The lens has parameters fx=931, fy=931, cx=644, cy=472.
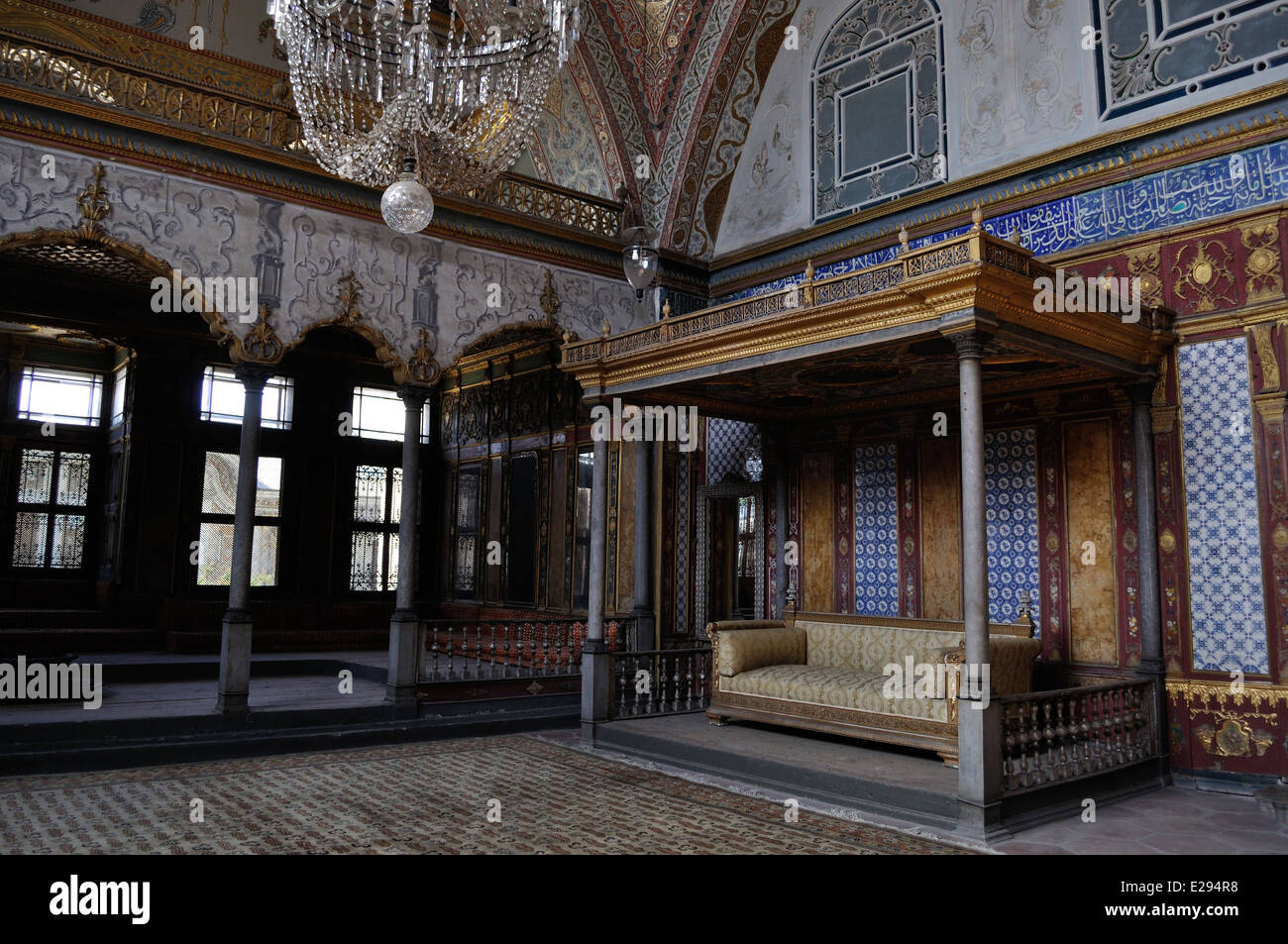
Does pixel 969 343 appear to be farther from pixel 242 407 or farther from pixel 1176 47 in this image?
pixel 242 407

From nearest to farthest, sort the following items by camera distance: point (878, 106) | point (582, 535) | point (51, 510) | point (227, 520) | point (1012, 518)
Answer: point (1012, 518)
point (878, 106)
point (582, 535)
point (51, 510)
point (227, 520)

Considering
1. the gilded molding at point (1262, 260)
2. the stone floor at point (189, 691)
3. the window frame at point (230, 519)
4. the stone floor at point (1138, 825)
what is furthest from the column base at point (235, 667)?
the gilded molding at point (1262, 260)

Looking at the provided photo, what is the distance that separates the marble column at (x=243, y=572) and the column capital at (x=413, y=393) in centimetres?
115

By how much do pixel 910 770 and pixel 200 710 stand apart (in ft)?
16.8

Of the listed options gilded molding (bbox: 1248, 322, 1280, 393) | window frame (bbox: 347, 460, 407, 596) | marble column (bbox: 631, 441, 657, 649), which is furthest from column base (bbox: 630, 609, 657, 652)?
gilded molding (bbox: 1248, 322, 1280, 393)

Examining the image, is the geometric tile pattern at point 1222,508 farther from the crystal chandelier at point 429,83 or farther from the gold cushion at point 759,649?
the crystal chandelier at point 429,83

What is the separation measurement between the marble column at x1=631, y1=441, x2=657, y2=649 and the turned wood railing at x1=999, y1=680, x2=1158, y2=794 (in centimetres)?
366

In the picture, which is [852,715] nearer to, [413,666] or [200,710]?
[413,666]

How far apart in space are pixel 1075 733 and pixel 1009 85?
15.7 ft

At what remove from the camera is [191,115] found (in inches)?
272

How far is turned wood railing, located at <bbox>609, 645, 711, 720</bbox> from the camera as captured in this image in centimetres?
752

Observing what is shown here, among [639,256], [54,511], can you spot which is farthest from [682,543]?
[54,511]

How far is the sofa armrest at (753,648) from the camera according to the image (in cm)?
717

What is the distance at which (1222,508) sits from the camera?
19.1 ft
